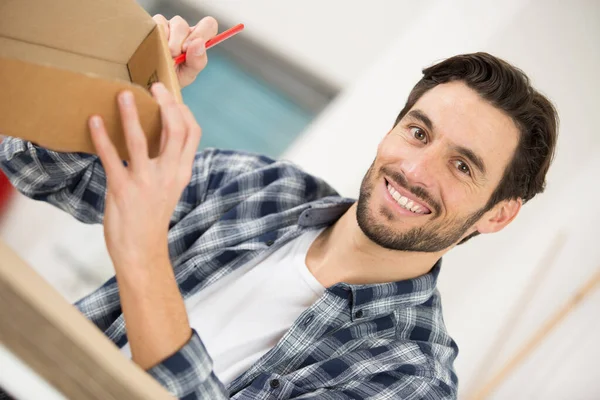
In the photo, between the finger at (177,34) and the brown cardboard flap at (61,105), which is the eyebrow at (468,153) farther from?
the brown cardboard flap at (61,105)

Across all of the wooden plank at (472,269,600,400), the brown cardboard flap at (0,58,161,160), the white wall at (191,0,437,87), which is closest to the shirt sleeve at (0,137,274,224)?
the brown cardboard flap at (0,58,161,160)

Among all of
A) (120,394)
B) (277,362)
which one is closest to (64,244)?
(277,362)

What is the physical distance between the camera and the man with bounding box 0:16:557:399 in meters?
1.11

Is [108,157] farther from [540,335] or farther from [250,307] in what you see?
[540,335]

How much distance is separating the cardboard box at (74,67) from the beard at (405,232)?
1.79 feet

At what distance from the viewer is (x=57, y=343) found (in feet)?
1.44

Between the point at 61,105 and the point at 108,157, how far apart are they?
3.2 inches

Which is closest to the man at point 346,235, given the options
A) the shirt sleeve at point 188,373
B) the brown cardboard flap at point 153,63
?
the brown cardboard flap at point 153,63

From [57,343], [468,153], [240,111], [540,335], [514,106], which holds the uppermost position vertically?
[514,106]

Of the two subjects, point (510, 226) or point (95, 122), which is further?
point (510, 226)

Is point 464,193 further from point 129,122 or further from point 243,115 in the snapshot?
point 243,115

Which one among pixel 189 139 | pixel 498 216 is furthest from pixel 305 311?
pixel 189 139

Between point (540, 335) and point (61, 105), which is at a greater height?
point (61, 105)

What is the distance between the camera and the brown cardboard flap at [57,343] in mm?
429
